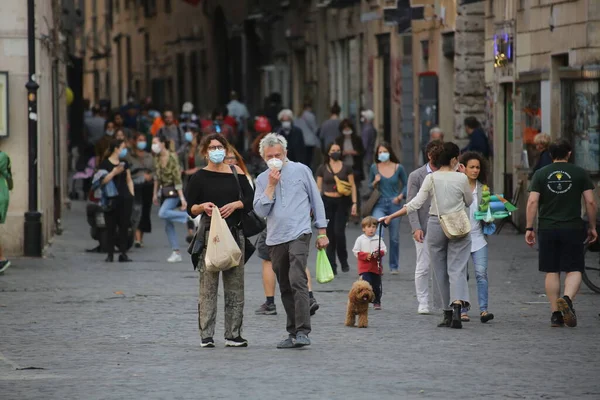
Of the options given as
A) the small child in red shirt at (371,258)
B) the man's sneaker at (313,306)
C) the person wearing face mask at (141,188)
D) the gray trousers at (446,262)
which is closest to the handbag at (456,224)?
the gray trousers at (446,262)

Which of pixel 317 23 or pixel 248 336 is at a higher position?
pixel 317 23

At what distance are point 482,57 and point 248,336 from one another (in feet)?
60.6

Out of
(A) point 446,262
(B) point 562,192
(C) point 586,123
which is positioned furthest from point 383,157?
(B) point 562,192

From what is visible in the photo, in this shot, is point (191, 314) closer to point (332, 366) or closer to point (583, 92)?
point (332, 366)

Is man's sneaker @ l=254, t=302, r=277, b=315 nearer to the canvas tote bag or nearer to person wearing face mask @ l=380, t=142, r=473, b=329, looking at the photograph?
person wearing face mask @ l=380, t=142, r=473, b=329

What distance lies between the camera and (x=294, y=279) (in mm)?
13070

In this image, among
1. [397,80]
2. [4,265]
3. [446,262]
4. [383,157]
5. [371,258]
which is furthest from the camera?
[397,80]

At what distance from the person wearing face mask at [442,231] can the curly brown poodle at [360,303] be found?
692 millimetres

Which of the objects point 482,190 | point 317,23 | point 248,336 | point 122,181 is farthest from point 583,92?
point 317,23

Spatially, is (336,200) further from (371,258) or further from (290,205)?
(290,205)

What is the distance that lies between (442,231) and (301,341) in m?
2.36

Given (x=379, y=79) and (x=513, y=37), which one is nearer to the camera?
(x=513, y=37)

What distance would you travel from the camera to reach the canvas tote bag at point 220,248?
12922 mm

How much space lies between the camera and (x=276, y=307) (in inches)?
639
